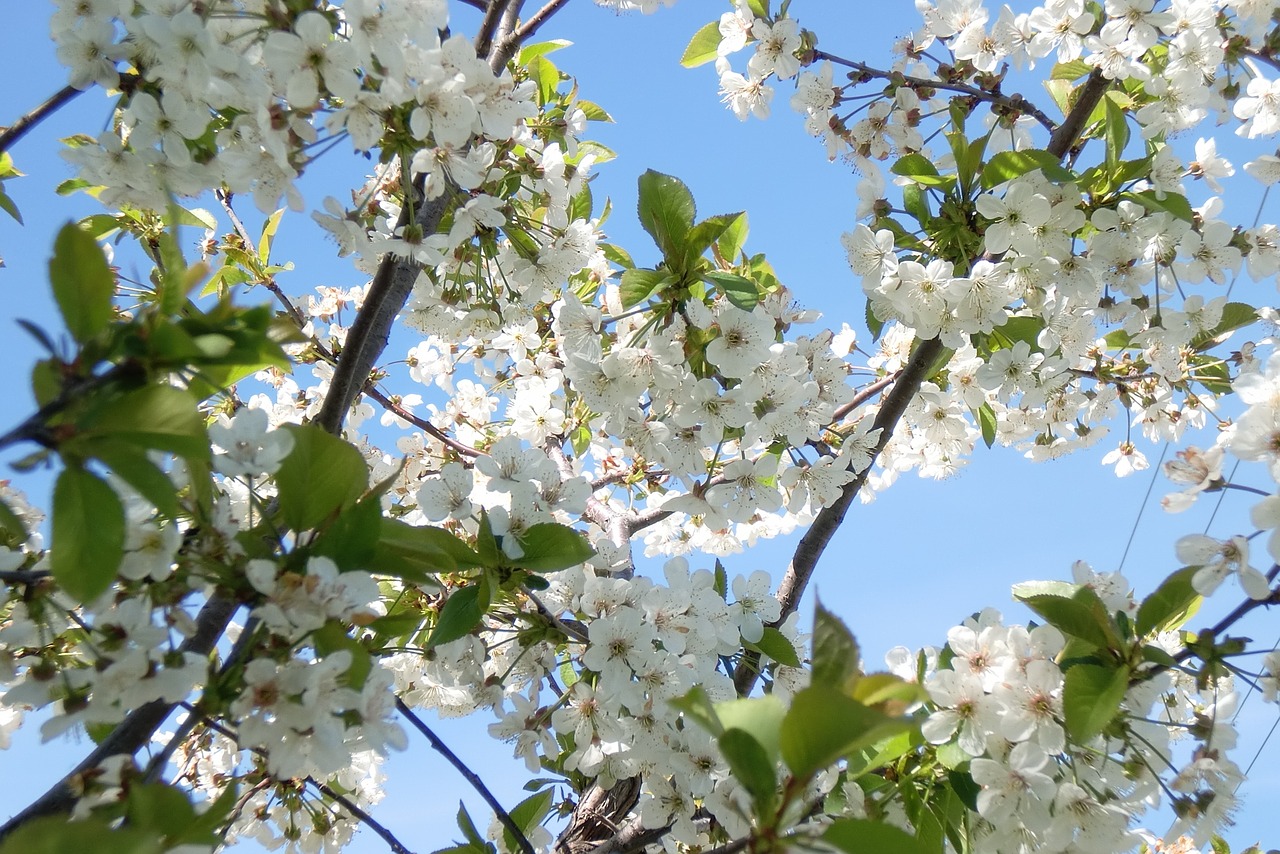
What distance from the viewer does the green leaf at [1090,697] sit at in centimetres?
142

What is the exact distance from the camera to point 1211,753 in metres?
1.65

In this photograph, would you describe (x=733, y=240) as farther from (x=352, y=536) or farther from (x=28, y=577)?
(x=28, y=577)

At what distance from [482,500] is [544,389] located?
3.45ft

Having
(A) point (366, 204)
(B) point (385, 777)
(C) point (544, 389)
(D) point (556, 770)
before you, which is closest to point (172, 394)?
(A) point (366, 204)

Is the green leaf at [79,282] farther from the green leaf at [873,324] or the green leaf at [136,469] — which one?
the green leaf at [873,324]

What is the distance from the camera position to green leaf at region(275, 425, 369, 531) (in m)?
1.30

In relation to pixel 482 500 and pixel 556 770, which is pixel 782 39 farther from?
pixel 556 770

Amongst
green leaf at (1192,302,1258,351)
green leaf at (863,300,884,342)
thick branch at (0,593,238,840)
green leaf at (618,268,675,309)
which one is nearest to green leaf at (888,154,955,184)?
green leaf at (863,300,884,342)

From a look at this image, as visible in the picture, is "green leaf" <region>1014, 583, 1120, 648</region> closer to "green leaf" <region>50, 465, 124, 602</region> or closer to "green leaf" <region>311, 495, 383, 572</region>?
"green leaf" <region>311, 495, 383, 572</region>

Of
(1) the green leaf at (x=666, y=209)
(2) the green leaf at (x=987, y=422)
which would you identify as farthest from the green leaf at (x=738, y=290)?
(2) the green leaf at (x=987, y=422)

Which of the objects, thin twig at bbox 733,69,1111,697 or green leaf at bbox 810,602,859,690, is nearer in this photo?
green leaf at bbox 810,602,859,690

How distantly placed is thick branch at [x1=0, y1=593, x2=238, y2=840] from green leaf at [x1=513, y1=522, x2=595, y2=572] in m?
0.54

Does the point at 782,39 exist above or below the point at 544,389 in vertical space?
above

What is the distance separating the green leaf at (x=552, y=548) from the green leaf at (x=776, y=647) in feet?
2.56
